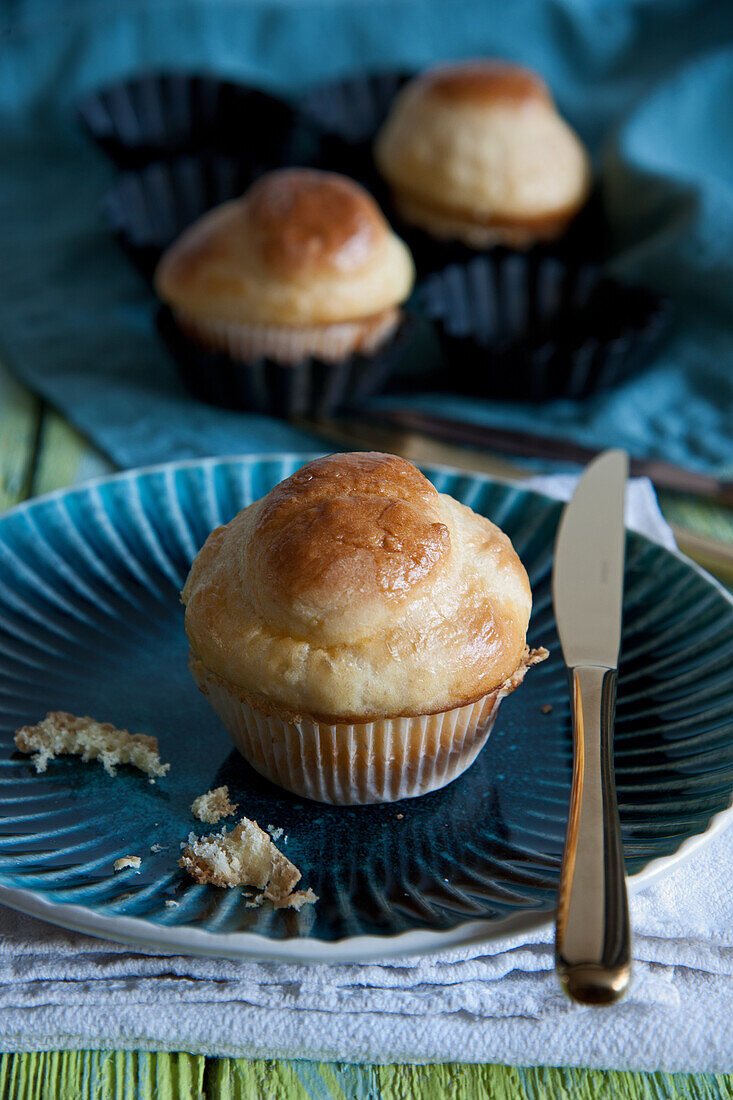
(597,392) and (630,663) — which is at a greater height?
(630,663)

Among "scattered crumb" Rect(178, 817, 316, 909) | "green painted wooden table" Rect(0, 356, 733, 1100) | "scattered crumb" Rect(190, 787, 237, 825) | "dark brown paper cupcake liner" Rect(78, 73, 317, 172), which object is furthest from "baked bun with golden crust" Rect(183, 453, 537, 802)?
"dark brown paper cupcake liner" Rect(78, 73, 317, 172)

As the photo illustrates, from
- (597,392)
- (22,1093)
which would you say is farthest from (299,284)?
(22,1093)

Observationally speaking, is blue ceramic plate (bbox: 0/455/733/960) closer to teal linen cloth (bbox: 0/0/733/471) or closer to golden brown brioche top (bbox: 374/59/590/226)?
teal linen cloth (bbox: 0/0/733/471)

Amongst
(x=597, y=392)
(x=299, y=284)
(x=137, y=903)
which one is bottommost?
(x=597, y=392)

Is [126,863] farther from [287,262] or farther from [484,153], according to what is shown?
[484,153]

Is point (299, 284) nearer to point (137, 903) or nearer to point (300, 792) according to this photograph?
point (300, 792)
